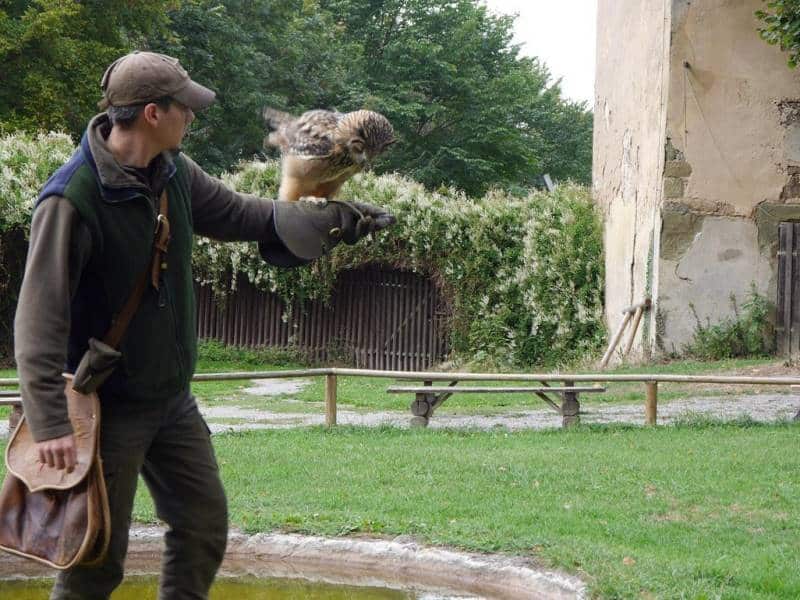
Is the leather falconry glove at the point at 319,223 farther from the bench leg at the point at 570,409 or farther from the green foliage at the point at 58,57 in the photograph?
the green foliage at the point at 58,57

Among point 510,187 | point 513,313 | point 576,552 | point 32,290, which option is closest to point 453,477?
point 576,552

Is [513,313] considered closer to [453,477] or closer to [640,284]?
[640,284]

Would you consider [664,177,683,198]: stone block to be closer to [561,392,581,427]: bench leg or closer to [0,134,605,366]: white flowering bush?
[0,134,605,366]: white flowering bush

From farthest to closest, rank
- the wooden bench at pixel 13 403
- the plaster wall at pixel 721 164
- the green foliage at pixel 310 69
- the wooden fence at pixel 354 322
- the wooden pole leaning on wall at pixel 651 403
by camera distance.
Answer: the green foliage at pixel 310 69 → the wooden fence at pixel 354 322 → the plaster wall at pixel 721 164 → the wooden pole leaning on wall at pixel 651 403 → the wooden bench at pixel 13 403

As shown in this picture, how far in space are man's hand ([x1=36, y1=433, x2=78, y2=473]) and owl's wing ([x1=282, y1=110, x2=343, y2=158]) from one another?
4.66 ft

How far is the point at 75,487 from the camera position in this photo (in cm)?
400

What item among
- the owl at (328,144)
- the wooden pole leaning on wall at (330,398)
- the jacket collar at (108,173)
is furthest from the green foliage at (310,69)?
the jacket collar at (108,173)

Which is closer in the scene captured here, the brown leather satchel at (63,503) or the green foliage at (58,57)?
the brown leather satchel at (63,503)

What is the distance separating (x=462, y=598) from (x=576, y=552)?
26.2 inches

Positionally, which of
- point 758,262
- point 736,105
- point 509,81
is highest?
point 509,81

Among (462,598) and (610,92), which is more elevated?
(610,92)

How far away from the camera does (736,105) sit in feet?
61.4

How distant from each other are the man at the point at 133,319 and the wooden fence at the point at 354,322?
1945cm

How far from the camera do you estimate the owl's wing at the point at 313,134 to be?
455cm
